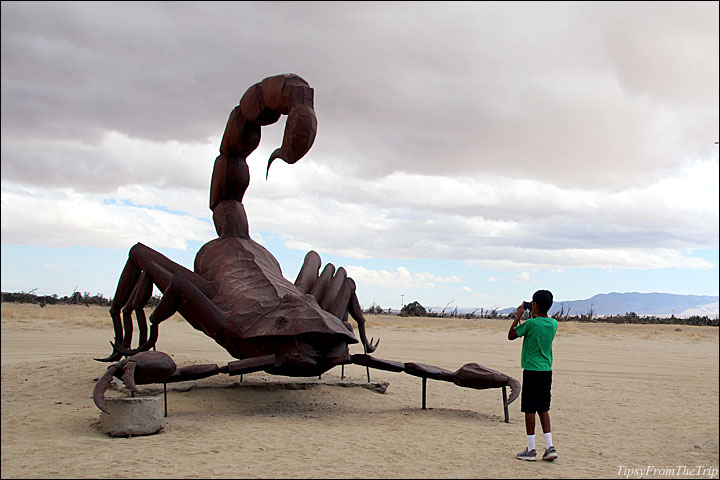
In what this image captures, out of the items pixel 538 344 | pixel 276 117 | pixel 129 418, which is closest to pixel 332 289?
pixel 276 117

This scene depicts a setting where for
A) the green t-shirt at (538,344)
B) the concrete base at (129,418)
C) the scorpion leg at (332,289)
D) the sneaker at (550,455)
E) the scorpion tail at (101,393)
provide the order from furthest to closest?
1. the scorpion leg at (332,289)
2. the concrete base at (129,418)
3. the scorpion tail at (101,393)
4. the green t-shirt at (538,344)
5. the sneaker at (550,455)

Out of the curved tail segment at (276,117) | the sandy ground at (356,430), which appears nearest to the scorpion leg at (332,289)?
the sandy ground at (356,430)

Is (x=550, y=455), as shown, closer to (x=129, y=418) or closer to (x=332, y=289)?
(x=332, y=289)

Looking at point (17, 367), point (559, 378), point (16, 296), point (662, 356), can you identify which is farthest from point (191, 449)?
point (16, 296)

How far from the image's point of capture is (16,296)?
3856cm

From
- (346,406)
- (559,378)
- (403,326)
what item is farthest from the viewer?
(403,326)

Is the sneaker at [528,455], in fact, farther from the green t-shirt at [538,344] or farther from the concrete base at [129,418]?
the concrete base at [129,418]

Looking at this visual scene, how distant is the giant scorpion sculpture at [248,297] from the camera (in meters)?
6.49

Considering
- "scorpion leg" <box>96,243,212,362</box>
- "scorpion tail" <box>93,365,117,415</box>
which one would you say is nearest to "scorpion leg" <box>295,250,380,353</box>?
"scorpion leg" <box>96,243,212,362</box>

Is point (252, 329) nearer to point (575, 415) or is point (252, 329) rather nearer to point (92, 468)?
point (92, 468)

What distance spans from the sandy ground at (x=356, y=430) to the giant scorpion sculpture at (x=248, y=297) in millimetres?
584

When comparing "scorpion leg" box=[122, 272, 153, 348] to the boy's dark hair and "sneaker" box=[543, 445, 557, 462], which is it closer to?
the boy's dark hair

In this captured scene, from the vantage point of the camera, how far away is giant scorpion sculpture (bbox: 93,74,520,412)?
21.3 feet

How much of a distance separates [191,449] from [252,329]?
1.68 metres
